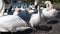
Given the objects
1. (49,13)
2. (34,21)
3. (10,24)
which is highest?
(10,24)

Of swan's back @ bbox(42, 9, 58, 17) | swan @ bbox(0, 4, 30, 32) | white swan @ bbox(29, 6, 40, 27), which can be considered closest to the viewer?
swan @ bbox(0, 4, 30, 32)

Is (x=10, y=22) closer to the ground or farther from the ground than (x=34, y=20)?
farther from the ground

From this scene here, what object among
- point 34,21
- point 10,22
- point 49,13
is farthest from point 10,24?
point 49,13

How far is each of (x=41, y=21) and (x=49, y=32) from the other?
669 mm

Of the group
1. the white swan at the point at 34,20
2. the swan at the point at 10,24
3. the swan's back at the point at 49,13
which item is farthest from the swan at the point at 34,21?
the swan's back at the point at 49,13

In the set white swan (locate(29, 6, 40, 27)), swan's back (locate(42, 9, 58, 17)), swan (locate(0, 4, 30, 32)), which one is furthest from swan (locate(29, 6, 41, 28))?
swan's back (locate(42, 9, 58, 17))

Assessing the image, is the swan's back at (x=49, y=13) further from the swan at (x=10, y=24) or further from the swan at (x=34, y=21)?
the swan at (x=10, y=24)

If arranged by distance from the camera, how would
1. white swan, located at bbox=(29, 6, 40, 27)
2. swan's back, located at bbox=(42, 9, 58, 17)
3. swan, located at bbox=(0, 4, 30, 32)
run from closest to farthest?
swan, located at bbox=(0, 4, 30, 32) → white swan, located at bbox=(29, 6, 40, 27) → swan's back, located at bbox=(42, 9, 58, 17)

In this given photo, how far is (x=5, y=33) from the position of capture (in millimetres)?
5090

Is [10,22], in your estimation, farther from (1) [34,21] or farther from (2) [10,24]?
(1) [34,21]

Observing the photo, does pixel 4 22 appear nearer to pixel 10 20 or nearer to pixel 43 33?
pixel 10 20

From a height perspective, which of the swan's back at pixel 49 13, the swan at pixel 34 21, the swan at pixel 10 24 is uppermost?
the swan at pixel 10 24

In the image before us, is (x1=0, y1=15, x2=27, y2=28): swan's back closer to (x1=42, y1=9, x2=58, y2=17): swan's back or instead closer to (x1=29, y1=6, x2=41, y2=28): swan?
(x1=29, y1=6, x2=41, y2=28): swan

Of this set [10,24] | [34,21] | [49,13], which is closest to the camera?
[10,24]
